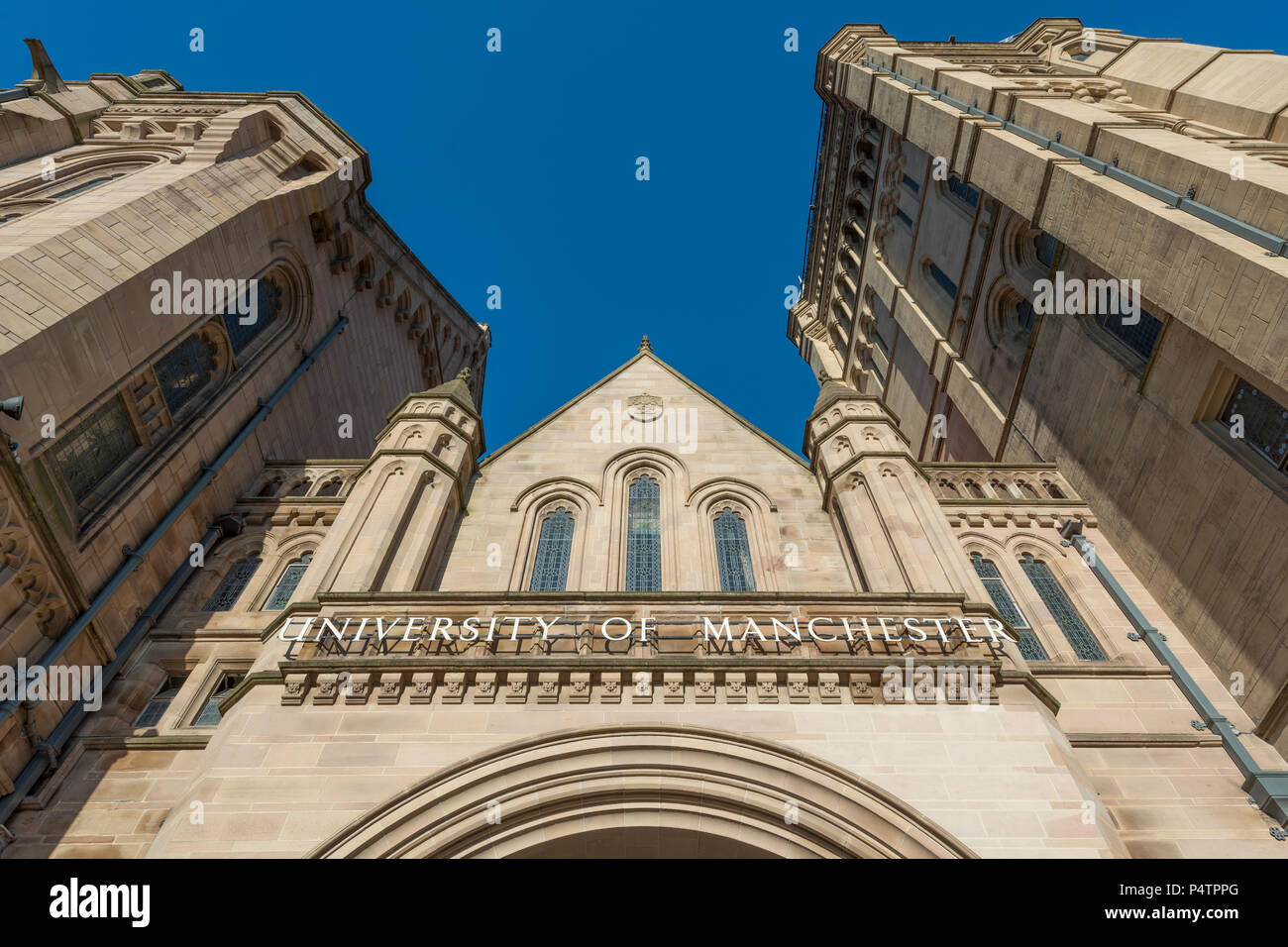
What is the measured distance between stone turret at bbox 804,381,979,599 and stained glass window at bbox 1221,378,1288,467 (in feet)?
16.8

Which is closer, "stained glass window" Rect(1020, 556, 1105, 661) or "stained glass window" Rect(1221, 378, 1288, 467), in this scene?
"stained glass window" Rect(1221, 378, 1288, 467)

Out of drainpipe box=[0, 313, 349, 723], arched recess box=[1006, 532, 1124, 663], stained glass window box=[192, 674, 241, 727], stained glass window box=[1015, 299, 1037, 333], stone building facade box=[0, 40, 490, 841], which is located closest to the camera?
stone building facade box=[0, 40, 490, 841]

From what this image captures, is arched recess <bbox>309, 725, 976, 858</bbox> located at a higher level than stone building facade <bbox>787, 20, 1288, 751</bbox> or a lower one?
lower

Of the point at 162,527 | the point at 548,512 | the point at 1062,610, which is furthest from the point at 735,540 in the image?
the point at 162,527

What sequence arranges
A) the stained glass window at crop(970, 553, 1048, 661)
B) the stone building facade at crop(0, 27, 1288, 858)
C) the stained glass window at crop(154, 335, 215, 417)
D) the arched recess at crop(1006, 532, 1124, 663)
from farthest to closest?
the stained glass window at crop(154, 335, 215, 417) → the arched recess at crop(1006, 532, 1124, 663) → the stained glass window at crop(970, 553, 1048, 661) → the stone building facade at crop(0, 27, 1288, 858)

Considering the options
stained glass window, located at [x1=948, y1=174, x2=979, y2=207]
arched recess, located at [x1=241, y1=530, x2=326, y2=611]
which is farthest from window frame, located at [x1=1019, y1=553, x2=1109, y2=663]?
stained glass window, located at [x1=948, y1=174, x2=979, y2=207]

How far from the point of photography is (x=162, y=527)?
14.2 meters

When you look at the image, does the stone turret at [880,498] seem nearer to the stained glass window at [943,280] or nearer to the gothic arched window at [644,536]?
the gothic arched window at [644,536]

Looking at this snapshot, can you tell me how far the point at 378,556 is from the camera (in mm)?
12328

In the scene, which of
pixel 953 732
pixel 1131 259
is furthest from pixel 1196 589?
pixel 953 732

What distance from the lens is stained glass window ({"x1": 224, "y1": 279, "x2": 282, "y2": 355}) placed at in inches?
717

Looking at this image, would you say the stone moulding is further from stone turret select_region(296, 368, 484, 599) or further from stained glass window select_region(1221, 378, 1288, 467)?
stained glass window select_region(1221, 378, 1288, 467)

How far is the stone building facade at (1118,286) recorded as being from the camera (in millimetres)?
12031

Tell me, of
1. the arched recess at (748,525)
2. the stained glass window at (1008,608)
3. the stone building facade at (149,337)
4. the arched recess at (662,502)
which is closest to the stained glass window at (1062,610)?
the stained glass window at (1008,608)
